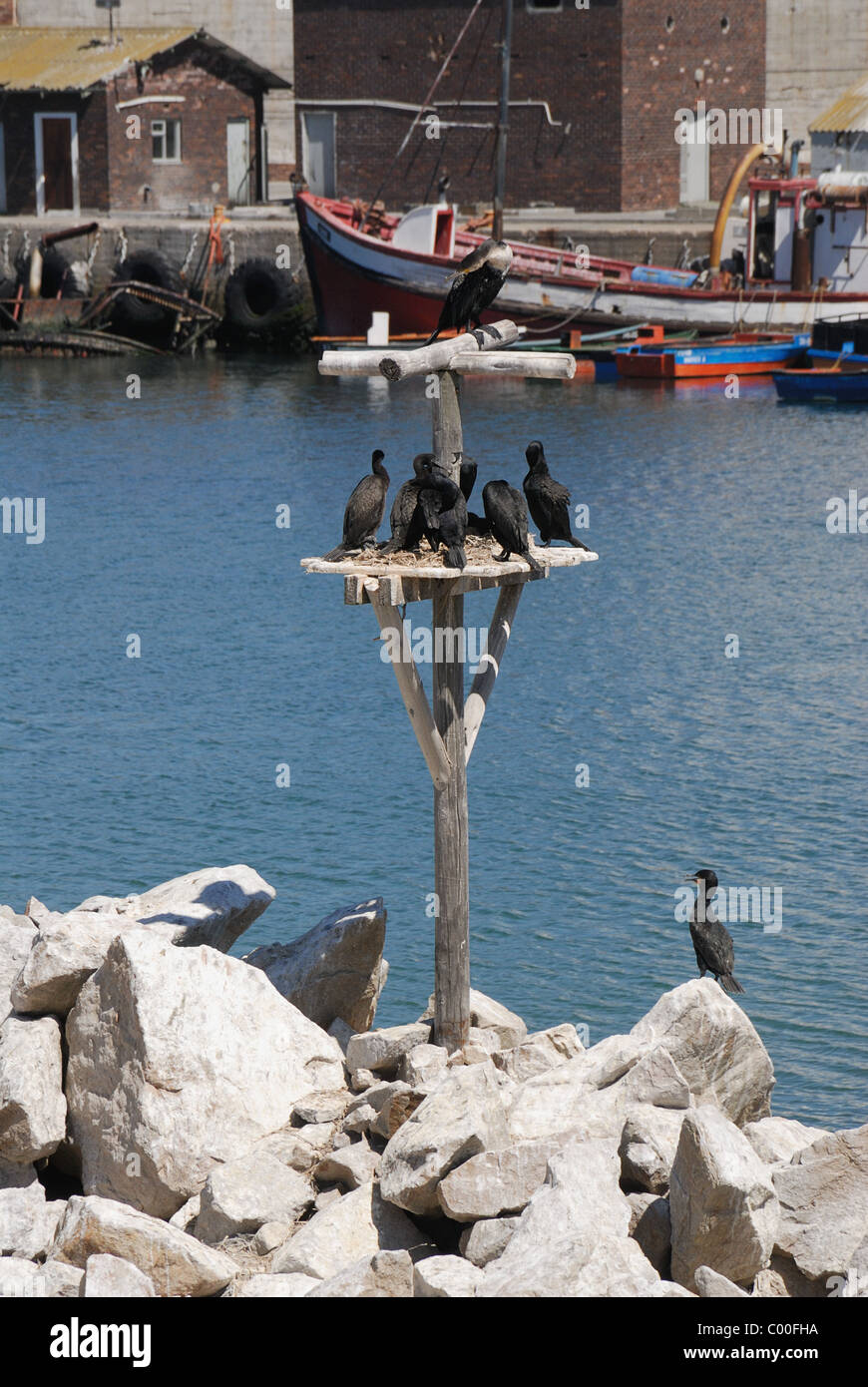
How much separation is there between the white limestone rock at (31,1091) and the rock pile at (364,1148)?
1 cm

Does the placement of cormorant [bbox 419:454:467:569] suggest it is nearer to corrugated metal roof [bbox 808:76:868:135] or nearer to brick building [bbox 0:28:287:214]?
corrugated metal roof [bbox 808:76:868:135]

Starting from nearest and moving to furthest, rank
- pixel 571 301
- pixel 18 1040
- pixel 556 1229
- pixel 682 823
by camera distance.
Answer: pixel 556 1229 < pixel 18 1040 < pixel 682 823 < pixel 571 301

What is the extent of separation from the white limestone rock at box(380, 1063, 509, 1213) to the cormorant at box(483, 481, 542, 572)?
2.62m

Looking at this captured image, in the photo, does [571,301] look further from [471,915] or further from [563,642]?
[471,915]

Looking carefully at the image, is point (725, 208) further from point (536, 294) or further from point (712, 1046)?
point (712, 1046)

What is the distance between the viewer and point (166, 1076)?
26.6 ft

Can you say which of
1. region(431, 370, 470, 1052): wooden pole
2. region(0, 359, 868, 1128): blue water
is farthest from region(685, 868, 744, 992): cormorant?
region(431, 370, 470, 1052): wooden pole

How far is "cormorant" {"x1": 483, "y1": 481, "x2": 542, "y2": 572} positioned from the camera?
8.69 metres

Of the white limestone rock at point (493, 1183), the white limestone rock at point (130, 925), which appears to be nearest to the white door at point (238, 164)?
the white limestone rock at point (130, 925)

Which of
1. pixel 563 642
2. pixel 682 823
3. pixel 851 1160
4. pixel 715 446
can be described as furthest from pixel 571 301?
pixel 851 1160

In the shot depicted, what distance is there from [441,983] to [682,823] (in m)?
6.46

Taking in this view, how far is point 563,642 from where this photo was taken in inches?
850

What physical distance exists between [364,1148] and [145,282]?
42045 millimetres

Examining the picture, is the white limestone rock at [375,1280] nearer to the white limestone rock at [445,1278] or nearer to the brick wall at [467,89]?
the white limestone rock at [445,1278]
